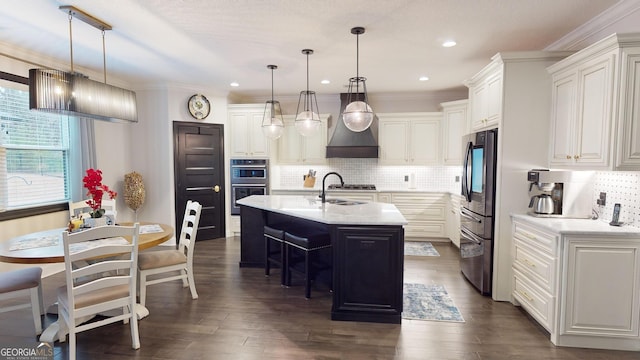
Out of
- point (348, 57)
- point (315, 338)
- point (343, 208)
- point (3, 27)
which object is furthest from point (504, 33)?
point (3, 27)

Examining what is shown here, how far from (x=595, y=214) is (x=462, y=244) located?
143 centimetres

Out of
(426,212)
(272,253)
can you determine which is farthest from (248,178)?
(426,212)

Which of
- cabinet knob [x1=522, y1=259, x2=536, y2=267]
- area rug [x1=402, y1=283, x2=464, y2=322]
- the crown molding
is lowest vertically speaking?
area rug [x1=402, y1=283, x2=464, y2=322]

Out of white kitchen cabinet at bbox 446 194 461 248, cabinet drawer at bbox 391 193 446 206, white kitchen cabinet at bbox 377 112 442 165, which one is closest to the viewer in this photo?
white kitchen cabinet at bbox 446 194 461 248

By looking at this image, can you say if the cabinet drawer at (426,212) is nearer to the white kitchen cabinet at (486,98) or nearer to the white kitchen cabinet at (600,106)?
the white kitchen cabinet at (486,98)

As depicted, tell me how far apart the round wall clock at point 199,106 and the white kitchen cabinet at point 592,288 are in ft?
17.0

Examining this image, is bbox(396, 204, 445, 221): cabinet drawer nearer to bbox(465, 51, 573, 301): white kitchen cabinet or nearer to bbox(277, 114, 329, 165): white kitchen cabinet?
bbox(277, 114, 329, 165): white kitchen cabinet

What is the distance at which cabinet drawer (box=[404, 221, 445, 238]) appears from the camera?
5.71 metres

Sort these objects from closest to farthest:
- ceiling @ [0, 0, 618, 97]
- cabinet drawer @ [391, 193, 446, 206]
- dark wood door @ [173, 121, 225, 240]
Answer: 1. ceiling @ [0, 0, 618, 97]
2. dark wood door @ [173, 121, 225, 240]
3. cabinet drawer @ [391, 193, 446, 206]

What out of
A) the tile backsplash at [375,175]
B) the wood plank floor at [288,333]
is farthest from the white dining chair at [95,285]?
the tile backsplash at [375,175]

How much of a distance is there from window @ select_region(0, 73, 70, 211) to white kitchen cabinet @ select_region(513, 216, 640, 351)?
516 centimetres

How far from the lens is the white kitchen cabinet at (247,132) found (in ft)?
19.9

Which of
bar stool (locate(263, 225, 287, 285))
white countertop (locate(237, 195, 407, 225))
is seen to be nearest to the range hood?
white countertop (locate(237, 195, 407, 225))

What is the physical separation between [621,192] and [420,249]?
2.91 meters
